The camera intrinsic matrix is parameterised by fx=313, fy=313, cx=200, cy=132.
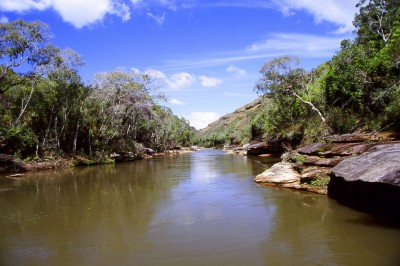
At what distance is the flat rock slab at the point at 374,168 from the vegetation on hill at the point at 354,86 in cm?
718

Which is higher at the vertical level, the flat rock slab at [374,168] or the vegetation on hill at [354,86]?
the vegetation on hill at [354,86]

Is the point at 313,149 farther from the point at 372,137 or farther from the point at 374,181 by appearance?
the point at 374,181

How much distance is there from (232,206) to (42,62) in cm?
2404

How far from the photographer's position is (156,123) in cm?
6325

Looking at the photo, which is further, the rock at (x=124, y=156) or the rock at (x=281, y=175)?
the rock at (x=124, y=156)

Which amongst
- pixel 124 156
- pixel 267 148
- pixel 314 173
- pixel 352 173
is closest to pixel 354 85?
pixel 314 173

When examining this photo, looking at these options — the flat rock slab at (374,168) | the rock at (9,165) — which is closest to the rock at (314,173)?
the flat rock slab at (374,168)

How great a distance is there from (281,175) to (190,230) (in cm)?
990

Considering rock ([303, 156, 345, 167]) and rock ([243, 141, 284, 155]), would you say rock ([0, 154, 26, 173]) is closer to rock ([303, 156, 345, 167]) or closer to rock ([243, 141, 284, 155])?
rock ([303, 156, 345, 167])

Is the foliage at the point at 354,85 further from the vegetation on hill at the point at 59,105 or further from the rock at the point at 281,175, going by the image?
the vegetation on hill at the point at 59,105

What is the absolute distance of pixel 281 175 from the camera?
19.0m

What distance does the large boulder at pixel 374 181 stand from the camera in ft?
33.8

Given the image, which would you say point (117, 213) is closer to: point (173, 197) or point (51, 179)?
point (173, 197)

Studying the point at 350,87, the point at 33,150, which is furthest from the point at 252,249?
the point at 33,150
